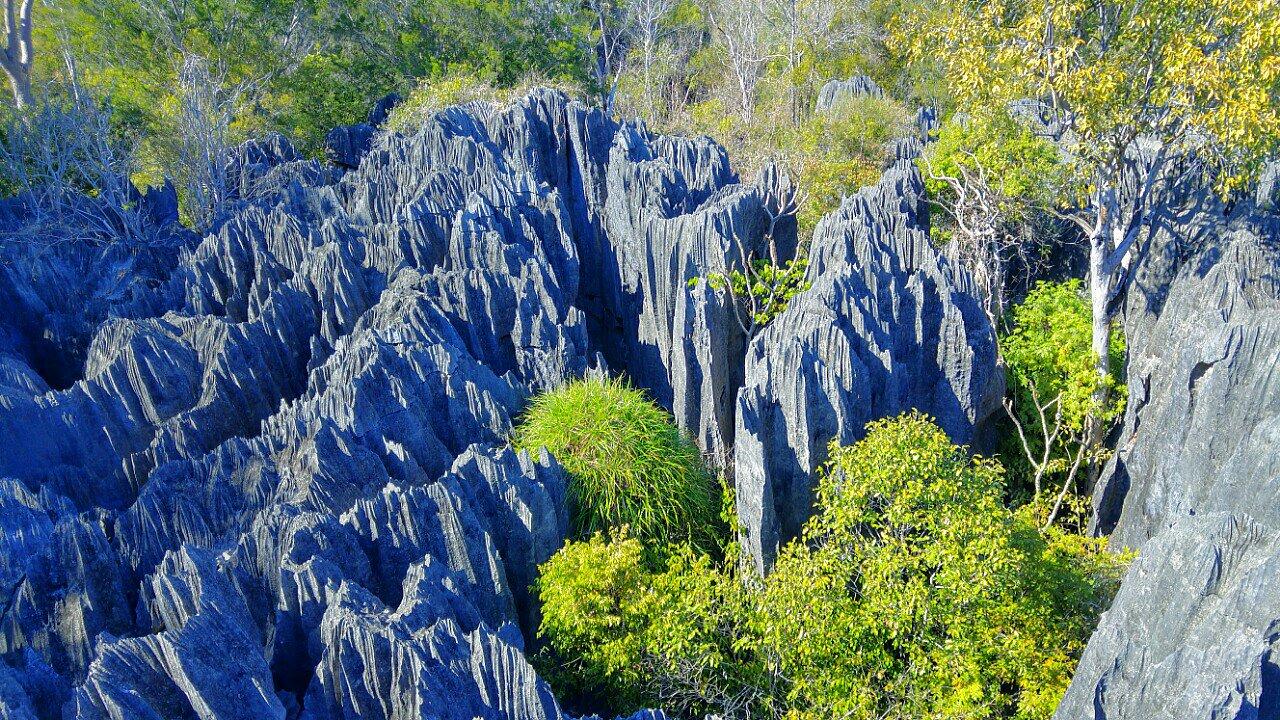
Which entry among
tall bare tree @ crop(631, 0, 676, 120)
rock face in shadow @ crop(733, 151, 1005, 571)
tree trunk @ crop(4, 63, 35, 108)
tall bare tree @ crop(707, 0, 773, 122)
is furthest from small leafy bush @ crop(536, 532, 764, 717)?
tree trunk @ crop(4, 63, 35, 108)

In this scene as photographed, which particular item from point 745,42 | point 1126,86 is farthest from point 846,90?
point 1126,86

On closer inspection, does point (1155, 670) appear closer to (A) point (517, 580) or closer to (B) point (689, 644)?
(B) point (689, 644)

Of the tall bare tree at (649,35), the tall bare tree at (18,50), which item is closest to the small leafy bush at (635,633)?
the tall bare tree at (649,35)

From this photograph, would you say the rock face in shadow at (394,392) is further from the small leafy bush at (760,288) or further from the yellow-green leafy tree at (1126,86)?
the yellow-green leafy tree at (1126,86)

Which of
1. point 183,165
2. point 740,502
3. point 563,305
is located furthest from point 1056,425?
point 183,165

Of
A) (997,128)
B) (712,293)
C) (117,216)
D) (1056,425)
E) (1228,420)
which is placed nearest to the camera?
(1228,420)
